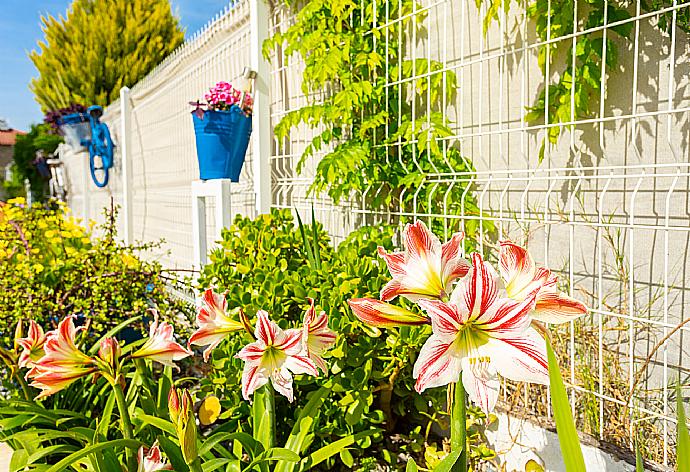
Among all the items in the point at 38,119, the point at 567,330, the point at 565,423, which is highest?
the point at 38,119

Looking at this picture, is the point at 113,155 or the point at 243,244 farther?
the point at 113,155

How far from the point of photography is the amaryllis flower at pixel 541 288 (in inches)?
42.3

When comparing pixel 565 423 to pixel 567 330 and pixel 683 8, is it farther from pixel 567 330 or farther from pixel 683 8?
pixel 683 8

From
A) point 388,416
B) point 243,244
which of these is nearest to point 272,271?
point 243,244

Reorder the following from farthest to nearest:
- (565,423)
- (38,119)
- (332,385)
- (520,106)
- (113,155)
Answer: (38,119) < (113,155) < (520,106) < (332,385) < (565,423)

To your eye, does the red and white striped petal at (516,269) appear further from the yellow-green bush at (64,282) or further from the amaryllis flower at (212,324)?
the yellow-green bush at (64,282)

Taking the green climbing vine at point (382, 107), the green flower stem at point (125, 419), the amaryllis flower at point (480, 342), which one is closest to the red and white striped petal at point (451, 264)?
the amaryllis flower at point (480, 342)

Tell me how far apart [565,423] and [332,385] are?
1.22 m

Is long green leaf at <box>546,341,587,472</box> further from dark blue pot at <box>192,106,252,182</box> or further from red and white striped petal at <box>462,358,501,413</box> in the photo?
dark blue pot at <box>192,106,252,182</box>

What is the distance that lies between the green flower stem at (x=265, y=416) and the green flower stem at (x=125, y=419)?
0.39 meters

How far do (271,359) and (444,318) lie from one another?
76 cm

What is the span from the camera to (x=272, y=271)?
2348 millimetres

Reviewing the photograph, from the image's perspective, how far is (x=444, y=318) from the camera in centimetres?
95

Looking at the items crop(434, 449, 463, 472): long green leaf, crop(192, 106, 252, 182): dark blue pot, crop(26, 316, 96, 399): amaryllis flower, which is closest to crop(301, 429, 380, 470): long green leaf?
crop(26, 316, 96, 399): amaryllis flower
